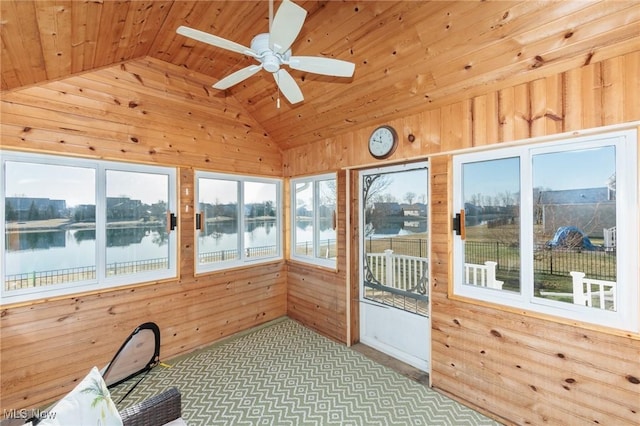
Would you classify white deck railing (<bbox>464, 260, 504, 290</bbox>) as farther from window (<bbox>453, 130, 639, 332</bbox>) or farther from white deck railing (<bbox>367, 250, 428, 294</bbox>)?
white deck railing (<bbox>367, 250, 428, 294</bbox>)

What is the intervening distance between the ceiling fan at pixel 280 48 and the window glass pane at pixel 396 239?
5.45ft

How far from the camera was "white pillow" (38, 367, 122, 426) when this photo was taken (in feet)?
3.64

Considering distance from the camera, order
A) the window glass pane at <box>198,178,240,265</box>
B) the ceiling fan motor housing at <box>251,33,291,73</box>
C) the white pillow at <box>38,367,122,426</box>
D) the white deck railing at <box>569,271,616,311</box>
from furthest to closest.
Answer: the window glass pane at <box>198,178,240,265</box>, the white deck railing at <box>569,271,616,311</box>, the ceiling fan motor housing at <box>251,33,291,73</box>, the white pillow at <box>38,367,122,426</box>

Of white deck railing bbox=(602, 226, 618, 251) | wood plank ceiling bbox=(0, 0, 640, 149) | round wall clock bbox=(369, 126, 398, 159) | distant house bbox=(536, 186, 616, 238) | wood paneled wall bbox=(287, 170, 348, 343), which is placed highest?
wood plank ceiling bbox=(0, 0, 640, 149)

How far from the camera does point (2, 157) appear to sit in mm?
2311

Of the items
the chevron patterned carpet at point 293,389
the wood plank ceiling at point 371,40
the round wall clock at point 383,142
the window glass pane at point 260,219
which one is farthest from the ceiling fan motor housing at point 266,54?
the chevron patterned carpet at point 293,389

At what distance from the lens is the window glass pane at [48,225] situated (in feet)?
7.82

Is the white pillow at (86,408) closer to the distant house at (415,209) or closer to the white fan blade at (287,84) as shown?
the white fan blade at (287,84)

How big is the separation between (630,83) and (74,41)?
12.0ft

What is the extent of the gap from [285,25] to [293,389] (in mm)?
2886

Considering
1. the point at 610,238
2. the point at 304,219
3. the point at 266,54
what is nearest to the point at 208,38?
the point at 266,54

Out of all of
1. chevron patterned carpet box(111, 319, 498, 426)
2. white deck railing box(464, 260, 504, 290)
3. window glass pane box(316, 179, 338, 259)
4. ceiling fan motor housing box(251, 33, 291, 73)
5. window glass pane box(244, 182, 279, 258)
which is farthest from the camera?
window glass pane box(244, 182, 279, 258)

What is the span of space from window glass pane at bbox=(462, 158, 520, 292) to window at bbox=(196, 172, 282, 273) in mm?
2684

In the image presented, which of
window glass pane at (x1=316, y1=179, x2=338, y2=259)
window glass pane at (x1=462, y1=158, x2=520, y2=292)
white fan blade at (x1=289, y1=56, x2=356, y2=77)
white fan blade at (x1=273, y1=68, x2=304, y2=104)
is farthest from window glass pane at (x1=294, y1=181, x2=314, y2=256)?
white fan blade at (x1=289, y1=56, x2=356, y2=77)
